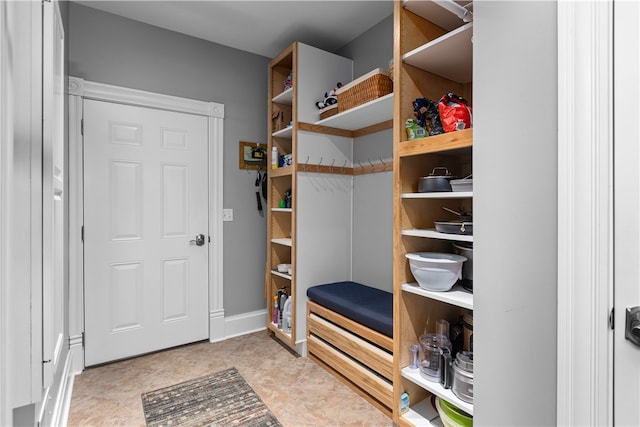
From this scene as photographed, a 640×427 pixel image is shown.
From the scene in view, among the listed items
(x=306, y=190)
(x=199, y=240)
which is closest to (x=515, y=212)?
(x=306, y=190)

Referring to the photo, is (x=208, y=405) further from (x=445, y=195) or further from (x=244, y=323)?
(x=445, y=195)

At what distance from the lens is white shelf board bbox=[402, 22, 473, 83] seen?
1.46 meters

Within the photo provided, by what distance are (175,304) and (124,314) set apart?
0.37 metres

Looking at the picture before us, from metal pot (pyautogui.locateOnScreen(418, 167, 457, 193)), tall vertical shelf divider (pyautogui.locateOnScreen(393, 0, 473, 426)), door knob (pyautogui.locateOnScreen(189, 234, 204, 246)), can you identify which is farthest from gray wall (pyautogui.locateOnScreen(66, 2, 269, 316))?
metal pot (pyautogui.locateOnScreen(418, 167, 457, 193))

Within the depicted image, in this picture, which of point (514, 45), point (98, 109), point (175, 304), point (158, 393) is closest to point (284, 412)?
point (158, 393)

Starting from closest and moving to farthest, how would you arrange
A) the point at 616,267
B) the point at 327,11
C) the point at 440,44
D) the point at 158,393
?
the point at 616,267
the point at 440,44
the point at 158,393
the point at 327,11

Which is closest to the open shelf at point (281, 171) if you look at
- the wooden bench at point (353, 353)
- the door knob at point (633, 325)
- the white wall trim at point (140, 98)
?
the white wall trim at point (140, 98)

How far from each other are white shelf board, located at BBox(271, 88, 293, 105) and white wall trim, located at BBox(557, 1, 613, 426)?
211 centimetres

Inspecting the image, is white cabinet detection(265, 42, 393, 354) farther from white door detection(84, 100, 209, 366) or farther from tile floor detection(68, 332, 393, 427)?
white door detection(84, 100, 209, 366)

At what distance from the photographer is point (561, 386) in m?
0.87

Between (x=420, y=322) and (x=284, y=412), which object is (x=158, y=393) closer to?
(x=284, y=412)

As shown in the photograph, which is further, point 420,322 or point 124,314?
point 124,314

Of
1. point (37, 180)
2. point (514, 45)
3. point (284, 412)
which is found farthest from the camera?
point (284, 412)

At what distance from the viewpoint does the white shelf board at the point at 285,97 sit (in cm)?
271
